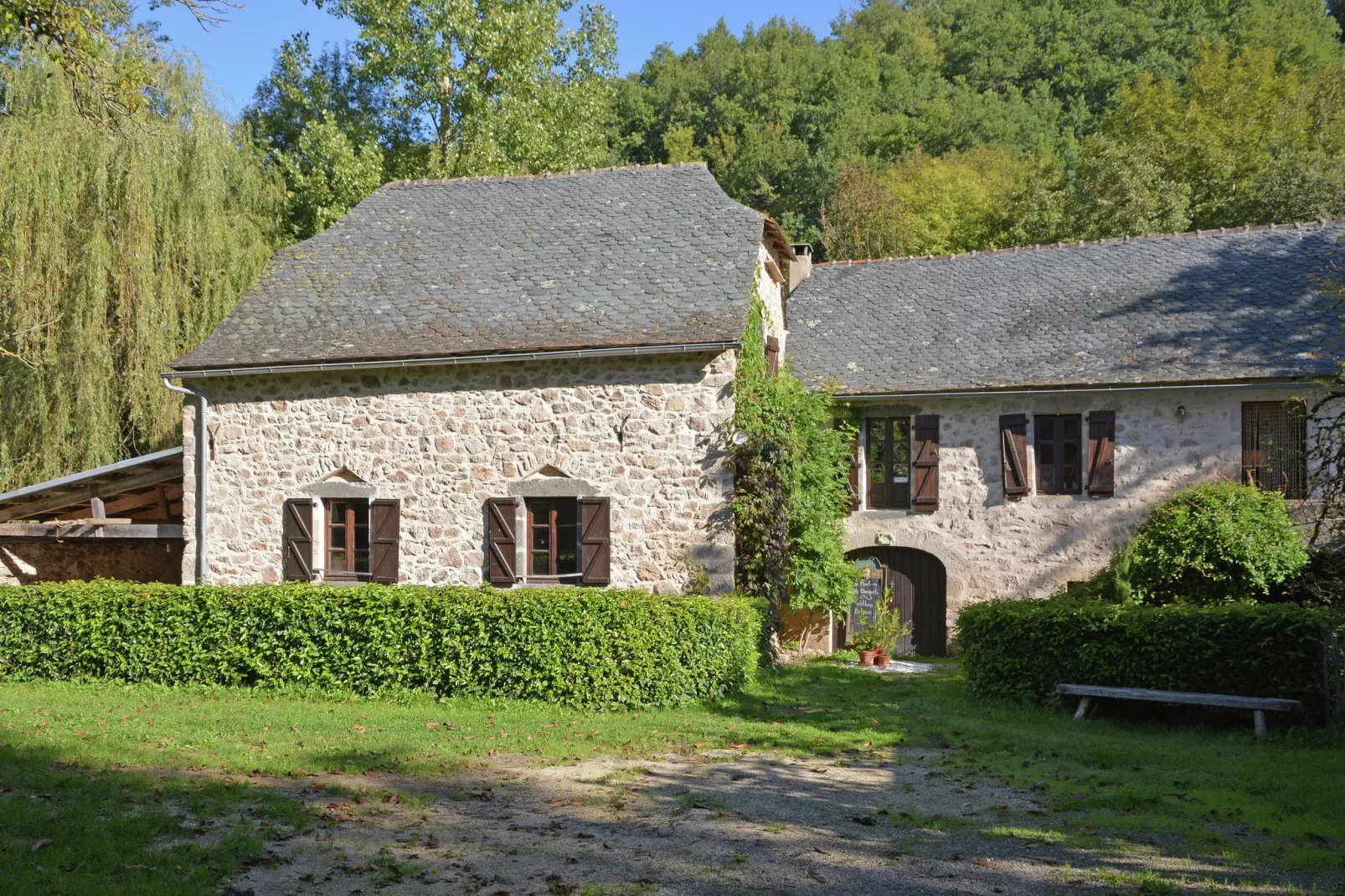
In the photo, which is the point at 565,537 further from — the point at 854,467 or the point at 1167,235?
the point at 1167,235

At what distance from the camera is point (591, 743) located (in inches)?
367

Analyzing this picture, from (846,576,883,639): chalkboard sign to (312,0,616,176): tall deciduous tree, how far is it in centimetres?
1452

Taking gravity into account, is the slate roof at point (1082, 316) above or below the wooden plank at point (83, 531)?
above

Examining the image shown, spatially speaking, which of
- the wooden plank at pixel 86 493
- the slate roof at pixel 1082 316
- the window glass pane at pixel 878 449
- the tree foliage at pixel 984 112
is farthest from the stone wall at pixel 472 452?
the tree foliage at pixel 984 112

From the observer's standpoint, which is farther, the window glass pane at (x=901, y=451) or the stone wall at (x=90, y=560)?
the window glass pane at (x=901, y=451)

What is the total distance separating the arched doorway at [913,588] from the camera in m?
16.4

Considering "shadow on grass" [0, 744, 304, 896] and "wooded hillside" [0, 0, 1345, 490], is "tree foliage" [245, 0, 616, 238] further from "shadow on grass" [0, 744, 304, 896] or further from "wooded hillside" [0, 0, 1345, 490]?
"shadow on grass" [0, 744, 304, 896]

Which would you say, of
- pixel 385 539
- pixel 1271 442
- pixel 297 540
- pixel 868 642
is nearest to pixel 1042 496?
pixel 1271 442

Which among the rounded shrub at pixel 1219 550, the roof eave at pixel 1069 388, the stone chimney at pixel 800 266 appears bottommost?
the rounded shrub at pixel 1219 550

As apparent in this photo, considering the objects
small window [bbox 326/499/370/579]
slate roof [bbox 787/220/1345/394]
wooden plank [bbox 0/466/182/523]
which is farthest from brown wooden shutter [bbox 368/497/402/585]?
slate roof [bbox 787/220/1345/394]

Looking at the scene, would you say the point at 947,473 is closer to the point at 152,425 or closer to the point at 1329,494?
the point at 1329,494

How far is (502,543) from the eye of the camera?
1359 cm

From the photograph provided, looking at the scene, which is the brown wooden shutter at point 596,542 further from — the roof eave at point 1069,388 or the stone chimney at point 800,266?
the stone chimney at point 800,266

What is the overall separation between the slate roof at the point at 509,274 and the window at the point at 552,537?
197cm
